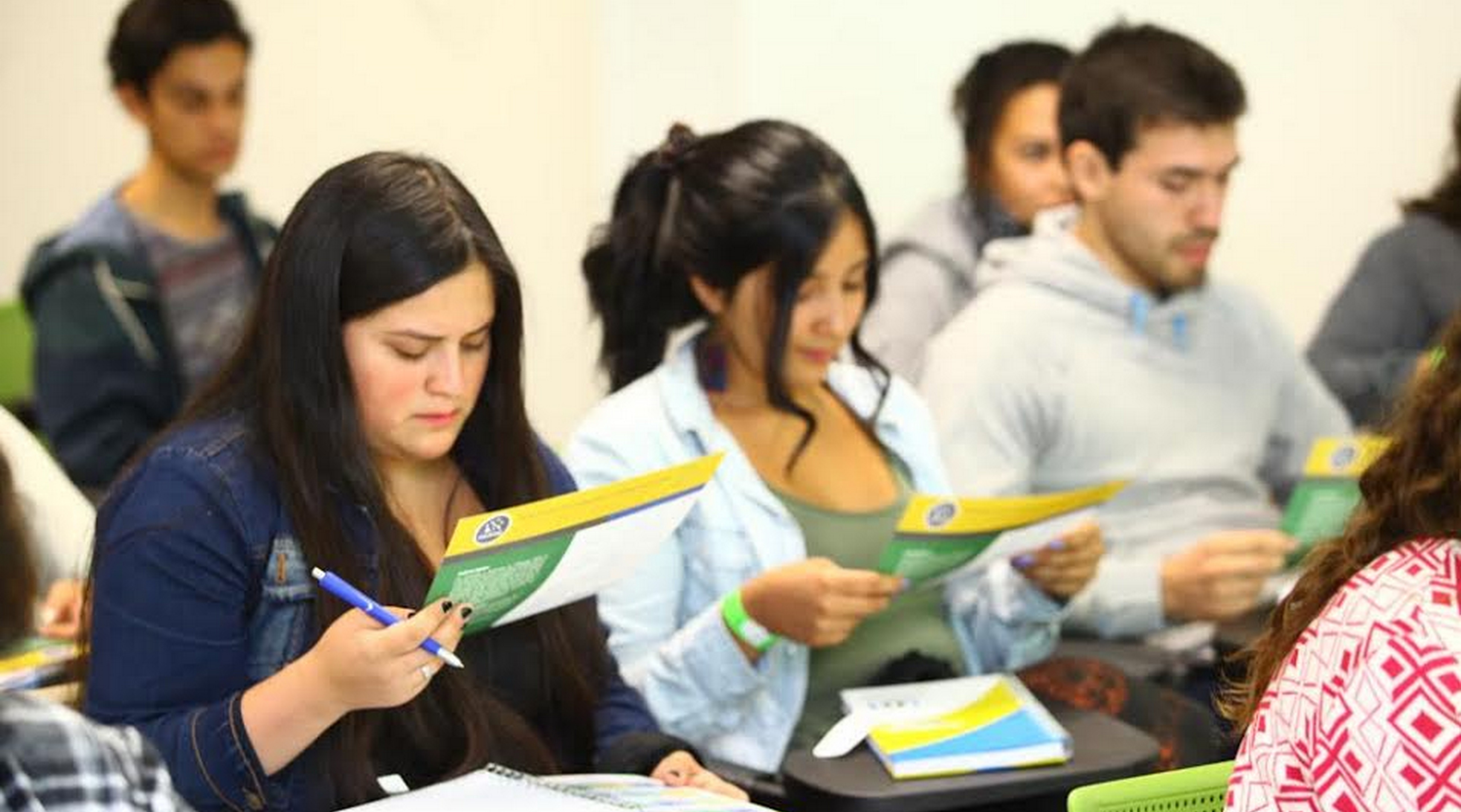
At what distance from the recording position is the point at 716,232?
282cm

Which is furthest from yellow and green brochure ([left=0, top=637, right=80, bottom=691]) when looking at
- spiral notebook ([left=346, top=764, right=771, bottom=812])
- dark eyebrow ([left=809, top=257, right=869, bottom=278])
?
dark eyebrow ([left=809, top=257, right=869, bottom=278])

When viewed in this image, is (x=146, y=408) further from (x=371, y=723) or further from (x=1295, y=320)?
(x=1295, y=320)

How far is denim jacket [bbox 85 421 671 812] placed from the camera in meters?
2.04

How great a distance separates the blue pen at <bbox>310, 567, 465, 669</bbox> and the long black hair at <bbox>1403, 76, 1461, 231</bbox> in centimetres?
299

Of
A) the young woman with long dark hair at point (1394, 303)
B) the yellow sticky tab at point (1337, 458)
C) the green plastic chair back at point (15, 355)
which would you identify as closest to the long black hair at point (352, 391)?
the yellow sticky tab at point (1337, 458)

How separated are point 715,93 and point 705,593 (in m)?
1.69

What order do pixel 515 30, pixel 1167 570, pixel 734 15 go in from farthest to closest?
pixel 515 30 → pixel 734 15 → pixel 1167 570

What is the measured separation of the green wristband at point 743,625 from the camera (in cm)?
264

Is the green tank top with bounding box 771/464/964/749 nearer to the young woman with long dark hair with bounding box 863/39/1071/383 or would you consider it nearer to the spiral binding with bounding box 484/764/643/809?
the spiral binding with bounding box 484/764/643/809

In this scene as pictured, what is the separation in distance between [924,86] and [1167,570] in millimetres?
1643

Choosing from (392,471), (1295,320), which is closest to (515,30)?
(1295,320)

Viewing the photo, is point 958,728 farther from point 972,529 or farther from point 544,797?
point 544,797

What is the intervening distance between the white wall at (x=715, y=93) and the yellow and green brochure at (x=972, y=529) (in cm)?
172

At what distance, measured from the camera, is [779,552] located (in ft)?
9.21
